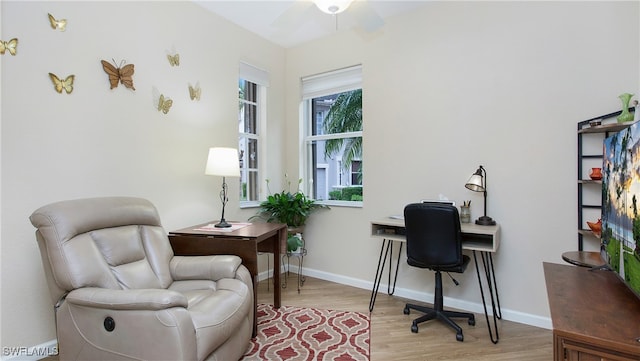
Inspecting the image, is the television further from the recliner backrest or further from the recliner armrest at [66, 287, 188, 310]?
the recliner backrest

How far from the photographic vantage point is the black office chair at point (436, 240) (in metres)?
2.25

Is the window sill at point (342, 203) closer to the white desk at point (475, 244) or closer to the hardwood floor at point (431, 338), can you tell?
Answer: the white desk at point (475, 244)

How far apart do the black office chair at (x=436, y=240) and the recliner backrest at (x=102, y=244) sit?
1.80 metres

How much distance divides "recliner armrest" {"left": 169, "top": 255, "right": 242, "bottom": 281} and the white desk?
51.7 inches

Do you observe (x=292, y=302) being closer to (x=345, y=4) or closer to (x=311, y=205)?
(x=311, y=205)

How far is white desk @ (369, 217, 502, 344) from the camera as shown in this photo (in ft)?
7.67

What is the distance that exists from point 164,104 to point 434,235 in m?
2.44

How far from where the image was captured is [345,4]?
2.06 metres

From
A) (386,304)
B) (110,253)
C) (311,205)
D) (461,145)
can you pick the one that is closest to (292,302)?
(386,304)

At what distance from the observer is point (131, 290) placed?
155 centimetres

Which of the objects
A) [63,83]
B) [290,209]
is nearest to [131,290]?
[63,83]

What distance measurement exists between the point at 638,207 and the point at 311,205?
9.30 ft

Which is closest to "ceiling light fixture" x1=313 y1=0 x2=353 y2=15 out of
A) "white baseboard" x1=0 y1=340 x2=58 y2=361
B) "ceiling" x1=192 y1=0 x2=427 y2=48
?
"ceiling" x1=192 y1=0 x2=427 y2=48

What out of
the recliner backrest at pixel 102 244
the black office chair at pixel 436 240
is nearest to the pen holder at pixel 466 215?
the black office chair at pixel 436 240
